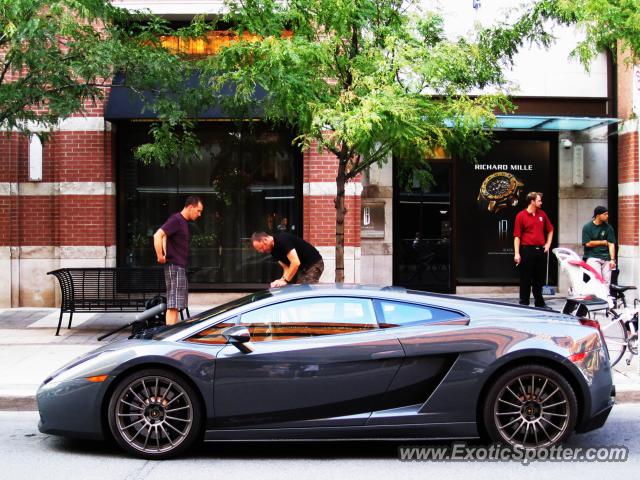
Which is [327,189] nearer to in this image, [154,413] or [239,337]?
[239,337]

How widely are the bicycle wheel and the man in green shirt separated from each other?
2.86 ft

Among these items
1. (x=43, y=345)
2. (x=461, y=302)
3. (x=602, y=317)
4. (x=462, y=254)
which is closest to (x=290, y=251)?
(x=461, y=302)

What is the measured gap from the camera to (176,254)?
10.1 m

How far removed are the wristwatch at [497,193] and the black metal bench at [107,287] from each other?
22.5ft

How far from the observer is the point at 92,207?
13883 millimetres

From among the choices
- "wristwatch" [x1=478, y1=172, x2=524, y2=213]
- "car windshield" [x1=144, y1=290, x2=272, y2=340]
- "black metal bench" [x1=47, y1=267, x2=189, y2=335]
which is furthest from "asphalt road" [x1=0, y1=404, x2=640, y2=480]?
"wristwatch" [x1=478, y1=172, x2=524, y2=213]

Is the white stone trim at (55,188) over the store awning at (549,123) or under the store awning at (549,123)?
under

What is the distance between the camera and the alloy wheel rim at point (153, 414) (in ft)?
18.4

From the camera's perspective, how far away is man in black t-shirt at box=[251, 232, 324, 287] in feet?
28.1

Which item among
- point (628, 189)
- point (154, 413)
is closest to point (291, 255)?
point (154, 413)

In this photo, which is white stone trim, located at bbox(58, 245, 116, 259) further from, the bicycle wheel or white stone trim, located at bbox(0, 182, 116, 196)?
the bicycle wheel

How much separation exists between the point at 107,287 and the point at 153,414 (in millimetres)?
6082

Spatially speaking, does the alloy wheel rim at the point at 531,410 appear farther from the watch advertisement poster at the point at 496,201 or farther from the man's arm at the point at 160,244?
the watch advertisement poster at the point at 496,201

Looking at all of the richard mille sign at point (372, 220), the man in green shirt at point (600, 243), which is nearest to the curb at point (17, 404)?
the richard mille sign at point (372, 220)
